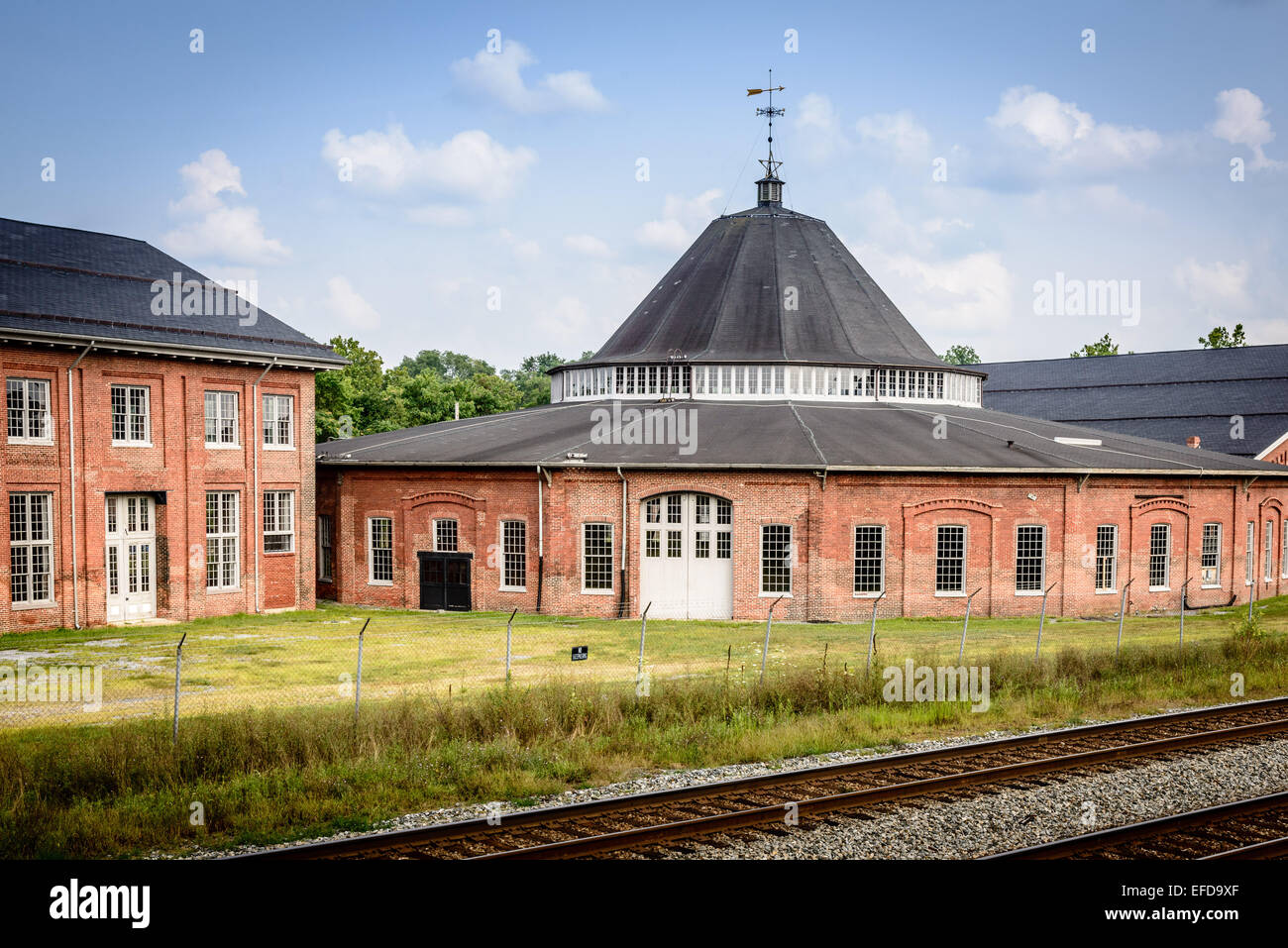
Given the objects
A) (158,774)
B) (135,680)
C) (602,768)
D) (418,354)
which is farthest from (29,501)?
(418,354)

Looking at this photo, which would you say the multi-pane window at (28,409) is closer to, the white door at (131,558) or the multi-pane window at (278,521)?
the white door at (131,558)

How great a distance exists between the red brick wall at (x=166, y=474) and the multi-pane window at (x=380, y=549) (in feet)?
7.15

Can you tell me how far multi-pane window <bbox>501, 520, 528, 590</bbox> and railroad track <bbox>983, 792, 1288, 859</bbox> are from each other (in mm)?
24757

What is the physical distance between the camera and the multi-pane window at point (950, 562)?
116 feet

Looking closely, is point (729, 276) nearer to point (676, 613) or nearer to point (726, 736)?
point (676, 613)

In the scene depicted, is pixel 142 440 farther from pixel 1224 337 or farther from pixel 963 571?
pixel 1224 337

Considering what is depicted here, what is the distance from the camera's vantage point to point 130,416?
32062mm

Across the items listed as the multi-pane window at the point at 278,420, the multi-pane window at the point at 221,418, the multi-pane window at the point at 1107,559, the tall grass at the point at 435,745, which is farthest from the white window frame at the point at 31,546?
the multi-pane window at the point at 1107,559

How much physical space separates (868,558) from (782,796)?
20996mm

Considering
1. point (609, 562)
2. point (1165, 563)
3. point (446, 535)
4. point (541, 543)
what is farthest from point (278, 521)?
point (1165, 563)

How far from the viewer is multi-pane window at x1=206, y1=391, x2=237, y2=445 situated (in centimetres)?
3422

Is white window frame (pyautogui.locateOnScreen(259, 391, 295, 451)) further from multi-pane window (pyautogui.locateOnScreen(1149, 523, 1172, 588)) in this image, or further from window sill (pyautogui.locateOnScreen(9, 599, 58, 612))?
multi-pane window (pyautogui.locateOnScreen(1149, 523, 1172, 588))

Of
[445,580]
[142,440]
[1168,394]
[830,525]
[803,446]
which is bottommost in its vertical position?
[445,580]

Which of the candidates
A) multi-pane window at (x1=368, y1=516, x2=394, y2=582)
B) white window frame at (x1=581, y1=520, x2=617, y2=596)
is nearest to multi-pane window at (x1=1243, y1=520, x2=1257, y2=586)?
white window frame at (x1=581, y1=520, x2=617, y2=596)
